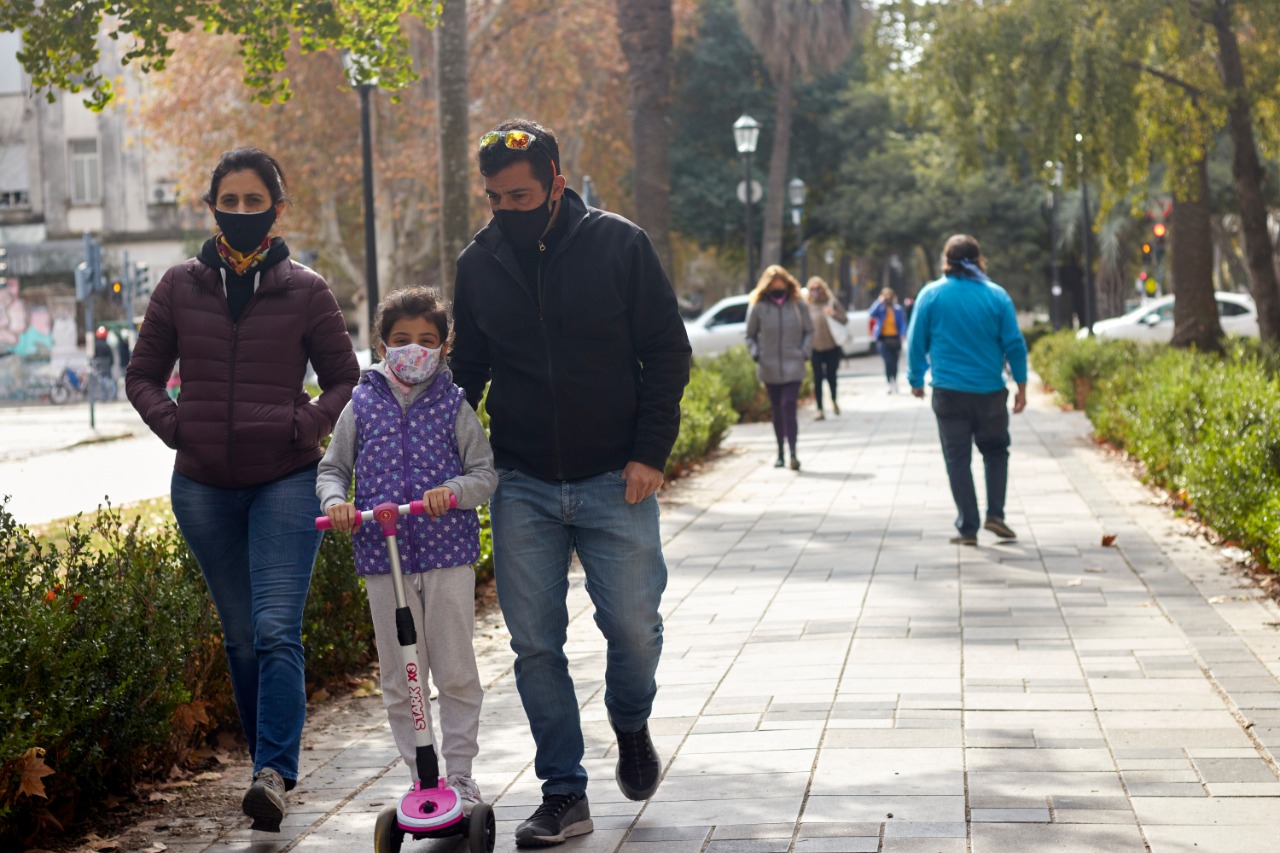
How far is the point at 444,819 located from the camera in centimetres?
420

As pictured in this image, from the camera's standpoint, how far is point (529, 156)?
4398 mm

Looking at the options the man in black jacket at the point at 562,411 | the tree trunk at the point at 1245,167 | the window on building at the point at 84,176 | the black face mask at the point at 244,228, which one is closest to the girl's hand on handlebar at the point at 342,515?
the man in black jacket at the point at 562,411

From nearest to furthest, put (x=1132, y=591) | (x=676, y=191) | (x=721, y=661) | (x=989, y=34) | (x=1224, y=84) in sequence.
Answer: (x=721, y=661)
(x=1132, y=591)
(x=1224, y=84)
(x=989, y=34)
(x=676, y=191)

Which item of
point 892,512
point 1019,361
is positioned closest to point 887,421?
point 892,512

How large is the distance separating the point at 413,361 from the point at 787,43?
4210 centimetres

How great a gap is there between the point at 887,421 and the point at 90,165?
35.4 m

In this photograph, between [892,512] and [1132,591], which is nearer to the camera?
[1132,591]

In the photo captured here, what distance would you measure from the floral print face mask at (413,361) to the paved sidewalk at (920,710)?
4.10 feet

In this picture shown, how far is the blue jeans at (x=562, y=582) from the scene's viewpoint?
14.9ft

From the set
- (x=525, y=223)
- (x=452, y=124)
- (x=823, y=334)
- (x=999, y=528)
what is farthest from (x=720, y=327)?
(x=525, y=223)

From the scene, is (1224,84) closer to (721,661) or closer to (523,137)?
(721,661)

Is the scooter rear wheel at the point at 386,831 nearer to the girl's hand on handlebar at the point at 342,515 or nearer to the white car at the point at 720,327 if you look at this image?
the girl's hand on handlebar at the point at 342,515

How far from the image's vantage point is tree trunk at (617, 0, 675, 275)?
20.1 metres

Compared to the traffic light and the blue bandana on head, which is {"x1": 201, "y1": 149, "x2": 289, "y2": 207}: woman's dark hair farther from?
the traffic light
